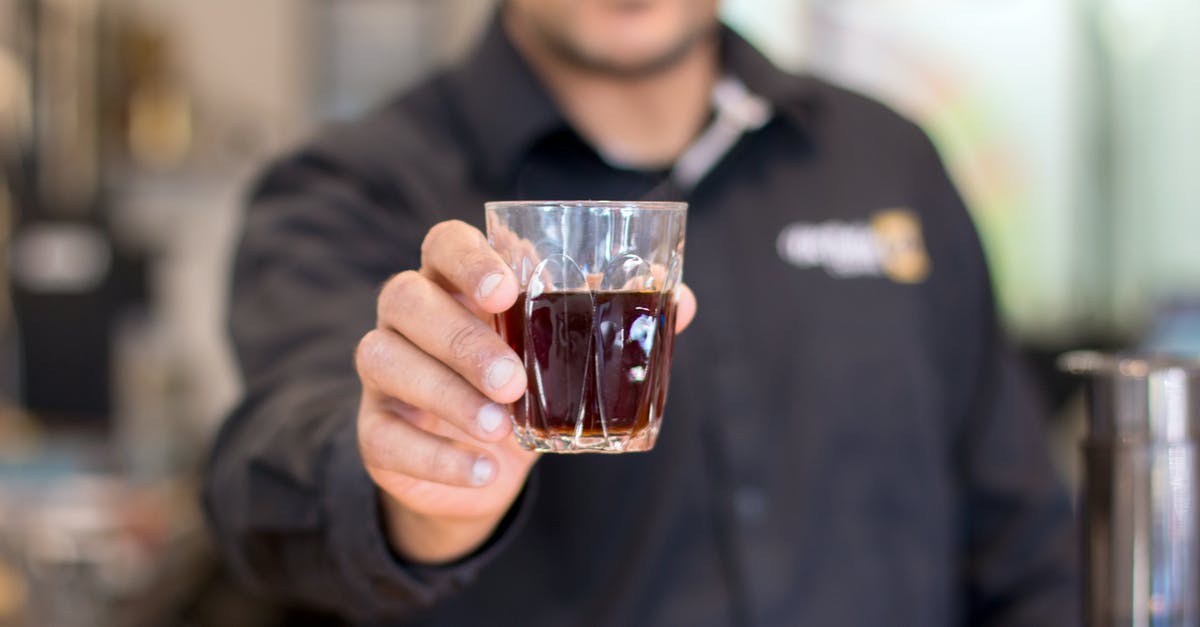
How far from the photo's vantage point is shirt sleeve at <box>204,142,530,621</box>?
3.41ft

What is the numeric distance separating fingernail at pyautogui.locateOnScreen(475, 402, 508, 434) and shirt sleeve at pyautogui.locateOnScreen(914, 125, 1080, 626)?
3.00 feet

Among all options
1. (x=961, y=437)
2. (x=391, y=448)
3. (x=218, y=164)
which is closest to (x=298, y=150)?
(x=391, y=448)

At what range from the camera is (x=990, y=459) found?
1618 mm

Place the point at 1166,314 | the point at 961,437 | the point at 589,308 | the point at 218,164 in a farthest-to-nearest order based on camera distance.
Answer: the point at 218,164 < the point at 1166,314 < the point at 961,437 < the point at 589,308

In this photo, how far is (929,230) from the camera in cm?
164

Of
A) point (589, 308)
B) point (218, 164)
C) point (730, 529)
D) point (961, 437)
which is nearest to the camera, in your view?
point (589, 308)

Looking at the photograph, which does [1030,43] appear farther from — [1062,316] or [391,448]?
[391,448]

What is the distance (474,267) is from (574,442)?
0.41 ft

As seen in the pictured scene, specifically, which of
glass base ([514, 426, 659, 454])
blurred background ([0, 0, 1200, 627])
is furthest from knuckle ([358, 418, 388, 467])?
blurred background ([0, 0, 1200, 627])

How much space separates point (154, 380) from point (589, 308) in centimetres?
340

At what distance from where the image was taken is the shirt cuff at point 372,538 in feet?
3.34

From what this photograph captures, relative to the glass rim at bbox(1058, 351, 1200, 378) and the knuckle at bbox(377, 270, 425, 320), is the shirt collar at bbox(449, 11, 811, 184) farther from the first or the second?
the glass rim at bbox(1058, 351, 1200, 378)

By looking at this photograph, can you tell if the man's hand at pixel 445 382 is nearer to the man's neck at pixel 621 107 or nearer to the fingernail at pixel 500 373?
the fingernail at pixel 500 373

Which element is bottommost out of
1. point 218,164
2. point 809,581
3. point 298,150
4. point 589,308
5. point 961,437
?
point 809,581
